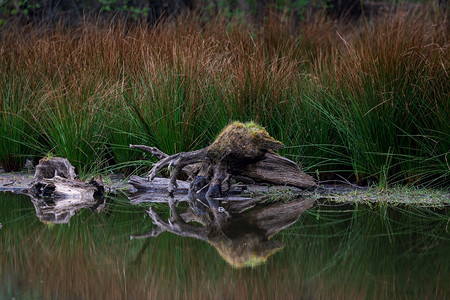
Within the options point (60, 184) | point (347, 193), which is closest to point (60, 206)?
point (60, 184)

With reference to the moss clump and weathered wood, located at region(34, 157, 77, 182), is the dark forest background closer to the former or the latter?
weathered wood, located at region(34, 157, 77, 182)

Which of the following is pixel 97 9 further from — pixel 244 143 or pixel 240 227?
pixel 240 227

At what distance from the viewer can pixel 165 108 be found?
589 centimetres

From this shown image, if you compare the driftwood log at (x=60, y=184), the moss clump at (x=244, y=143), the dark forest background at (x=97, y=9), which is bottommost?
the dark forest background at (x=97, y=9)

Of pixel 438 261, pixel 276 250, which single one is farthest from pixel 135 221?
pixel 438 261

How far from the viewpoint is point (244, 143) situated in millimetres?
5090

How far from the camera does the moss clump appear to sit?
5074 millimetres

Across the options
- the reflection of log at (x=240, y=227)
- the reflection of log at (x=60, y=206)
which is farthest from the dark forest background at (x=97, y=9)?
the reflection of log at (x=240, y=227)

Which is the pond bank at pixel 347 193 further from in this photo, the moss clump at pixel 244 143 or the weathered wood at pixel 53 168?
the moss clump at pixel 244 143

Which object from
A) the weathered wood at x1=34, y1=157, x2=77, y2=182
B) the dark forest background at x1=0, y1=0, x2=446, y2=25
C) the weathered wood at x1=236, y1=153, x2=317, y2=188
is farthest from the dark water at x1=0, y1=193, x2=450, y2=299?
the dark forest background at x1=0, y1=0, x2=446, y2=25

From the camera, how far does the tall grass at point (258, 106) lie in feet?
17.9

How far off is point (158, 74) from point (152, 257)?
2746mm

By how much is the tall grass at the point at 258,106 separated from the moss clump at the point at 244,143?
0.50m

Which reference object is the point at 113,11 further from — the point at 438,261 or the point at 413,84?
the point at 438,261
